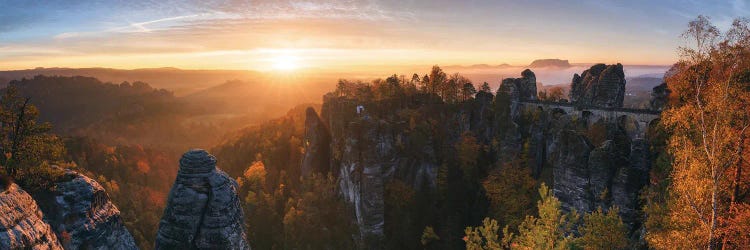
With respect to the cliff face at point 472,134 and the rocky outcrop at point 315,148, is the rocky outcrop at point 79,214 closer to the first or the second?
the cliff face at point 472,134

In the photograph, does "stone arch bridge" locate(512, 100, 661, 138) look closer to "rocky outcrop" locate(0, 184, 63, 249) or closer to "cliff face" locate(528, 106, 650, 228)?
"cliff face" locate(528, 106, 650, 228)

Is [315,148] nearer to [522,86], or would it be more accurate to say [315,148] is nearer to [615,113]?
[522,86]

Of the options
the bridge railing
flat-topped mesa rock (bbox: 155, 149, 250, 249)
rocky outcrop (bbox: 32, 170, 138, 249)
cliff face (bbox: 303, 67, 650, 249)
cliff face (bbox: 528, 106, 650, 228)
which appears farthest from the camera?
the bridge railing

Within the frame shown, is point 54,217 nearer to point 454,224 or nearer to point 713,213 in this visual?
point 713,213

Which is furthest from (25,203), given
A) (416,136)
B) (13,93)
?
(416,136)

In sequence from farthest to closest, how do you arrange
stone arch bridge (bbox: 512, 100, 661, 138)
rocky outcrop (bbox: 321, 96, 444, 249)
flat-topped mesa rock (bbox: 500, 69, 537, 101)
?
1. flat-topped mesa rock (bbox: 500, 69, 537, 101)
2. rocky outcrop (bbox: 321, 96, 444, 249)
3. stone arch bridge (bbox: 512, 100, 661, 138)

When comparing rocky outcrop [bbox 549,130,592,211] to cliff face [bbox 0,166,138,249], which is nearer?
cliff face [bbox 0,166,138,249]

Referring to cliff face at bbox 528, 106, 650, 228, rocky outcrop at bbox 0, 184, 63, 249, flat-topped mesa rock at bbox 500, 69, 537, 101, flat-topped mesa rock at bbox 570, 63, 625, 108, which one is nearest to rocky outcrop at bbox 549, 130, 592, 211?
cliff face at bbox 528, 106, 650, 228

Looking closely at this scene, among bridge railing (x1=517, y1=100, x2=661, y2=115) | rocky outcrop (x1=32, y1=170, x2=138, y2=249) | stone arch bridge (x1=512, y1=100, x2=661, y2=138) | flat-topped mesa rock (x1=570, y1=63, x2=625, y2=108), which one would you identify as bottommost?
rocky outcrop (x1=32, y1=170, x2=138, y2=249)
